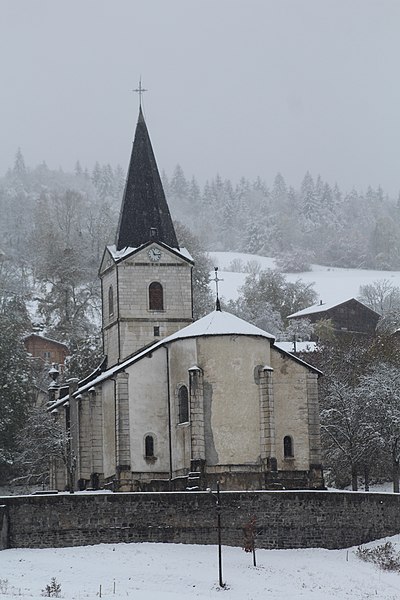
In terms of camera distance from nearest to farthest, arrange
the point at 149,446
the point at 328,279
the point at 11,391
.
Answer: the point at 149,446, the point at 11,391, the point at 328,279

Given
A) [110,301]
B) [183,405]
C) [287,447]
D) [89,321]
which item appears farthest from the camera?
[89,321]

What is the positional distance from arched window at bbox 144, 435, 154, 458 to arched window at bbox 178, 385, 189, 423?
186 centimetres

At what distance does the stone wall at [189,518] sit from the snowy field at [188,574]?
2.08 ft

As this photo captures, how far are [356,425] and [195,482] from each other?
14.1 meters

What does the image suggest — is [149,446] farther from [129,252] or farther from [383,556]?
[383,556]

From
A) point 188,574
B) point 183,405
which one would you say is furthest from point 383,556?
point 183,405

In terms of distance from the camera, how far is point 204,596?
43.5 meters

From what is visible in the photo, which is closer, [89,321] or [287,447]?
[287,447]

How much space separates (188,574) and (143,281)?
27.4 m

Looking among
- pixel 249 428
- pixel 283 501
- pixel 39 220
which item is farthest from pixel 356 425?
pixel 39 220

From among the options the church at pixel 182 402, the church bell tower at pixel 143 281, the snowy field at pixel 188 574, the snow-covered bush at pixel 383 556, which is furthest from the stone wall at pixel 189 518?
the church bell tower at pixel 143 281

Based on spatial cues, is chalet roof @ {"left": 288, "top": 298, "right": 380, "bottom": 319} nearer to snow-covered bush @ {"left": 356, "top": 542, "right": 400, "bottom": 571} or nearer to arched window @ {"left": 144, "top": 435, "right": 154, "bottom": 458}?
arched window @ {"left": 144, "top": 435, "right": 154, "bottom": 458}

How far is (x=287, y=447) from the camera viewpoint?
6294 centimetres

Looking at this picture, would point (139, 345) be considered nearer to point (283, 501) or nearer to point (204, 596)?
point (283, 501)
